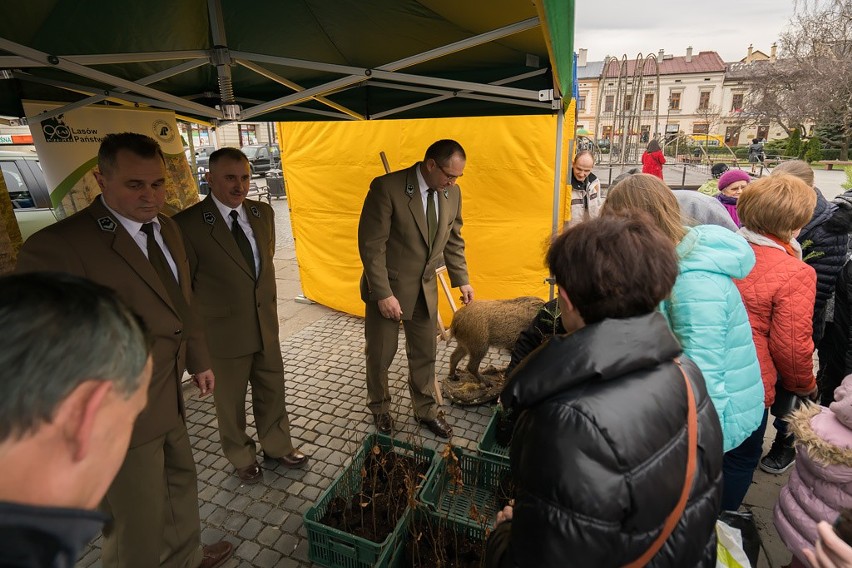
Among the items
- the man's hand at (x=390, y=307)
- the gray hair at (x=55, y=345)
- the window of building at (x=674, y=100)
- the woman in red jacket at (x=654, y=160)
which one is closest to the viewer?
the gray hair at (x=55, y=345)

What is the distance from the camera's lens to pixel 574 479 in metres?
0.96

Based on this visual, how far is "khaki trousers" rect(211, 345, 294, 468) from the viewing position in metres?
2.97

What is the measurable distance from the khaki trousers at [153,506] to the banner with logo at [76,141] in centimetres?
231

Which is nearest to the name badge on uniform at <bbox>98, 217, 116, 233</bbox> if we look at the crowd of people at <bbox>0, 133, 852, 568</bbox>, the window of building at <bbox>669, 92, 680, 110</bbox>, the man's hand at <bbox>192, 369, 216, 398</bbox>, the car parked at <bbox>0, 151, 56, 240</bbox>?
the crowd of people at <bbox>0, 133, 852, 568</bbox>

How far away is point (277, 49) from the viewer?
A: 3.34 m

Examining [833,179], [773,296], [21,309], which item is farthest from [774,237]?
[833,179]

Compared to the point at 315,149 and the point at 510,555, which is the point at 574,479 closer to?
the point at 510,555

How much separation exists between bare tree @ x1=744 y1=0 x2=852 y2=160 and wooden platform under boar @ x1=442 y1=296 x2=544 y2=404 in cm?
2778

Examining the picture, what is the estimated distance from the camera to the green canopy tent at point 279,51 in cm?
244

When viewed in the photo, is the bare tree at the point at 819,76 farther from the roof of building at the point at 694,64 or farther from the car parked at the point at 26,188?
the car parked at the point at 26,188

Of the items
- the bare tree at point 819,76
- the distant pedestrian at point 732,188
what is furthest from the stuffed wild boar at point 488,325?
the bare tree at point 819,76

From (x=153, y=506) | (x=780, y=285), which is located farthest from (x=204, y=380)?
(x=780, y=285)

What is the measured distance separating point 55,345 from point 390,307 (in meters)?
2.59

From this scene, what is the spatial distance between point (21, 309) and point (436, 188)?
9.29 feet
